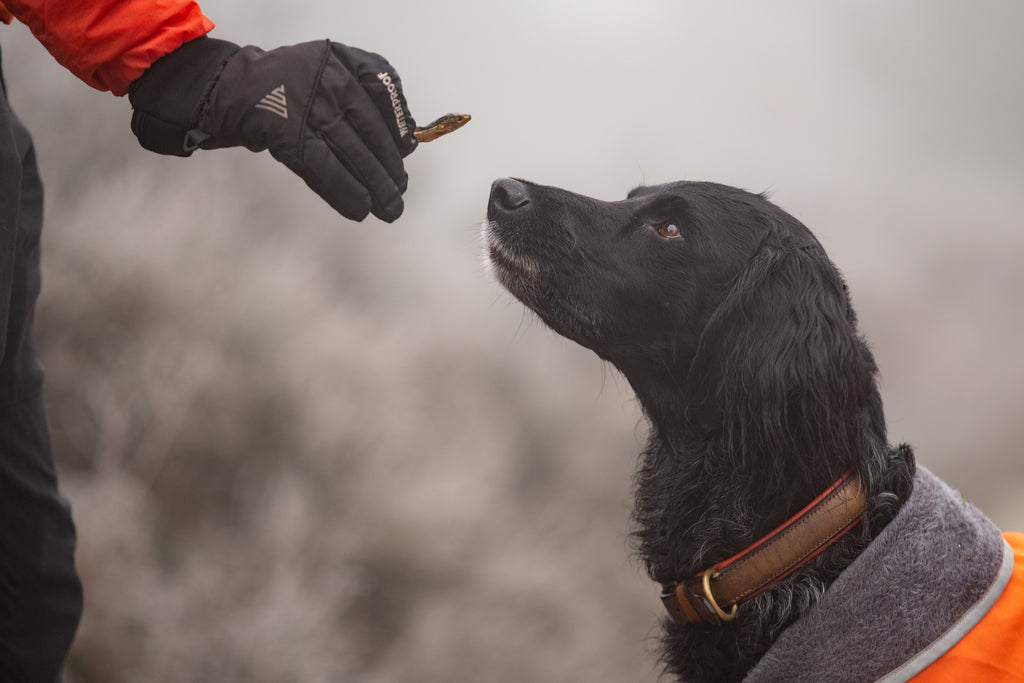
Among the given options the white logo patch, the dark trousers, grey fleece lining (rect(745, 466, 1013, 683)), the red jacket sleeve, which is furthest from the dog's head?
the dark trousers

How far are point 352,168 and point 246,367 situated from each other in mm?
1407

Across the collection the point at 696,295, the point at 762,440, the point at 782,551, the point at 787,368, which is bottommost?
the point at 782,551

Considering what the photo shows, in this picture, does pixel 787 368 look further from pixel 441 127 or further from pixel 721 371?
pixel 441 127

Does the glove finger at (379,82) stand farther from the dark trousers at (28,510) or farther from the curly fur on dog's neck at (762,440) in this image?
the curly fur on dog's neck at (762,440)

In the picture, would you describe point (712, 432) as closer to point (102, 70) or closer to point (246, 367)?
point (102, 70)

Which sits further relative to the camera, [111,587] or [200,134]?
[111,587]

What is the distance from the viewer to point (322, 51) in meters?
1.24

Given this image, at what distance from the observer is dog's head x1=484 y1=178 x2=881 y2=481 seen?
1402 mm

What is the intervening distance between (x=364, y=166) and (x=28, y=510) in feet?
3.15

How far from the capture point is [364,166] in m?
1.27

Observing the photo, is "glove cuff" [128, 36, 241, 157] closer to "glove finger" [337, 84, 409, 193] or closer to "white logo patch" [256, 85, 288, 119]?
"white logo patch" [256, 85, 288, 119]

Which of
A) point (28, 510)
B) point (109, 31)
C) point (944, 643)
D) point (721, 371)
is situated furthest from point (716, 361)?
point (28, 510)

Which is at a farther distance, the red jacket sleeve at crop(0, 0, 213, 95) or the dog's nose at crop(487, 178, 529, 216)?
the dog's nose at crop(487, 178, 529, 216)

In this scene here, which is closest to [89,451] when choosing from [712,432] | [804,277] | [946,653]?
[712,432]
